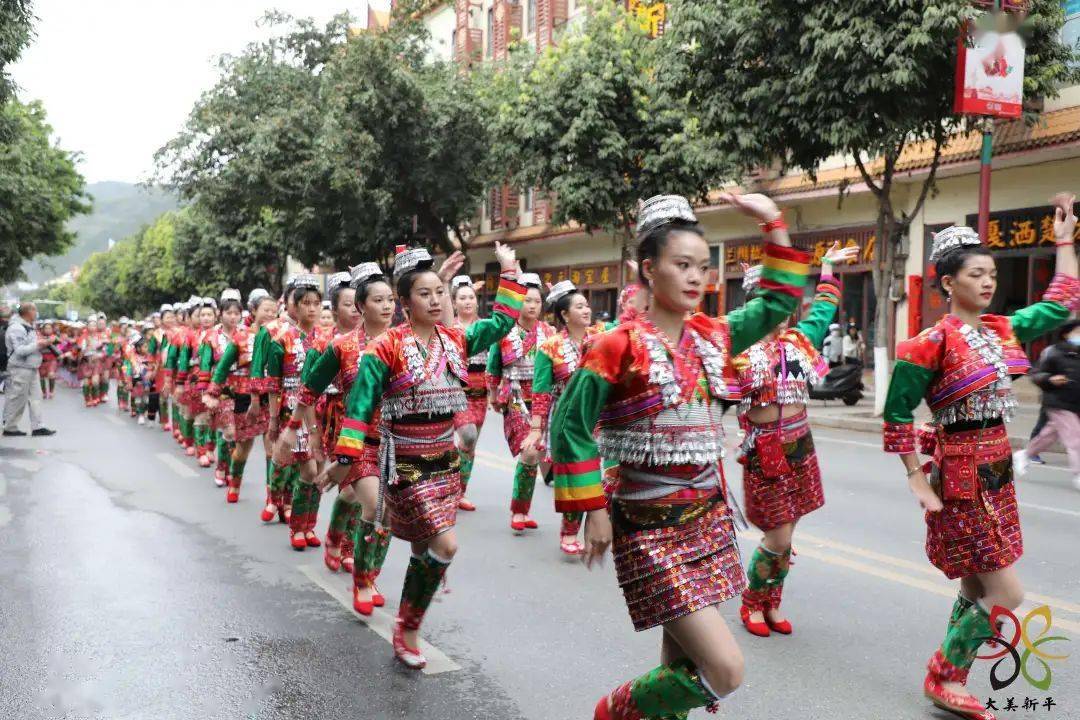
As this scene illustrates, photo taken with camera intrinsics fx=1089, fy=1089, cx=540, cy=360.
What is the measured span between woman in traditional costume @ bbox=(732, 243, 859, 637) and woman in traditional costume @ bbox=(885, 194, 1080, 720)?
0.90 metres

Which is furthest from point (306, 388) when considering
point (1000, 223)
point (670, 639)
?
point (1000, 223)

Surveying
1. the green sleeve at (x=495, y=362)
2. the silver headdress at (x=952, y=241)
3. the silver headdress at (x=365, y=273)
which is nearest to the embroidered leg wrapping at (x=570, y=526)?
the green sleeve at (x=495, y=362)

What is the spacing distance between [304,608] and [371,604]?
44 centimetres

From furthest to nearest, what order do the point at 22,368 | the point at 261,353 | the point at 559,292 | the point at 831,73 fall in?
1. the point at 22,368
2. the point at 831,73
3. the point at 261,353
4. the point at 559,292

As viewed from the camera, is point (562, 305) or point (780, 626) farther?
point (562, 305)

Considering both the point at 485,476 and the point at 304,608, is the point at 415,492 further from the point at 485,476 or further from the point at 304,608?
the point at 485,476

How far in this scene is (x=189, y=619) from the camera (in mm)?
5961

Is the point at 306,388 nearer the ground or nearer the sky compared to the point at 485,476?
nearer the sky

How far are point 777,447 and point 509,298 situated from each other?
151 centimetres

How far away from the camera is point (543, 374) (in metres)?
7.57

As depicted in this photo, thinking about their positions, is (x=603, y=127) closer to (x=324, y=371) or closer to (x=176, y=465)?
(x=176, y=465)

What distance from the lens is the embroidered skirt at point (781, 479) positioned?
17.5 ft

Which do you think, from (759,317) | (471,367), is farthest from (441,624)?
(471,367)

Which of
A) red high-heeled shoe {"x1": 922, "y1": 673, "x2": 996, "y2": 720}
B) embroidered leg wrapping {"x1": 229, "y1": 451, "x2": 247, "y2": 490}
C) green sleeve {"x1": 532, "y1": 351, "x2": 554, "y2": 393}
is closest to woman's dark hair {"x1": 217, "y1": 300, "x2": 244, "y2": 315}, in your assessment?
embroidered leg wrapping {"x1": 229, "y1": 451, "x2": 247, "y2": 490}
